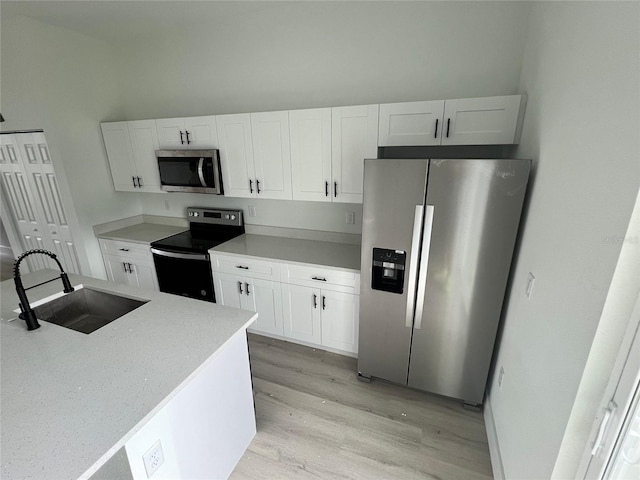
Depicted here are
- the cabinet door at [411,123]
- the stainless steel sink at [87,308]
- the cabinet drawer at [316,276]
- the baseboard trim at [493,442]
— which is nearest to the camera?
the baseboard trim at [493,442]

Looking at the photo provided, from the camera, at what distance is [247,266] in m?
2.58

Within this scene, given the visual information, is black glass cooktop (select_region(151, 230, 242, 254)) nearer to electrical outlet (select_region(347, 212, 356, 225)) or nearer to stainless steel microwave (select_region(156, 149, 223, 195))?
stainless steel microwave (select_region(156, 149, 223, 195))

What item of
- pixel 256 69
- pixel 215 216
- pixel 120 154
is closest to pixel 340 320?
pixel 215 216

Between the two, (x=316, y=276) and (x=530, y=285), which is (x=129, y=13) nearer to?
(x=316, y=276)

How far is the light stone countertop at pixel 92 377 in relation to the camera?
0.83 metres

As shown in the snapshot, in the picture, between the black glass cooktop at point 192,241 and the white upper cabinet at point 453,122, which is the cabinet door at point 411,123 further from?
the black glass cooktop at point 192,241

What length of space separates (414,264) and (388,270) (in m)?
0.19

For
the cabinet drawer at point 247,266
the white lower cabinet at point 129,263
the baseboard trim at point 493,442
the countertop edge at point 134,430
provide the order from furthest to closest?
the white lower cabinet at point 129,263
the cabinet drawer at point 247,266
the baseboard trim at point 493,442
the countertop edge at point 134,430

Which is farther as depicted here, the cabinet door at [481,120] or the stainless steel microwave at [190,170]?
the stainless steel microwave at [190,170]

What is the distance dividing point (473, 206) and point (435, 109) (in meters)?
0.79

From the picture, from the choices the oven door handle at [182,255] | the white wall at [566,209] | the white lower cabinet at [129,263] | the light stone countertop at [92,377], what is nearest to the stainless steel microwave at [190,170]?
the oven door handle at [182,255]

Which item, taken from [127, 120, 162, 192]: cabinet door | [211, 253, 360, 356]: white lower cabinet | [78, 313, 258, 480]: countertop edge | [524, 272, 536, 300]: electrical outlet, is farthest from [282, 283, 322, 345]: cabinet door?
[127, 120, 162, 192]: cabinet door

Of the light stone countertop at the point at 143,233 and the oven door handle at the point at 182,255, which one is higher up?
the light stone countertop at the point at 143,233

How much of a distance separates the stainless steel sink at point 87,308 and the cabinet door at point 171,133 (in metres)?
1.63
